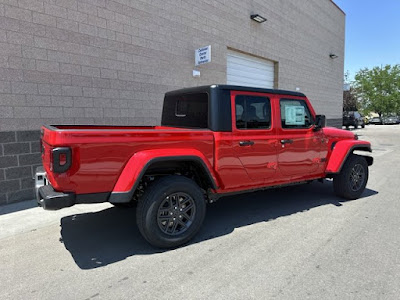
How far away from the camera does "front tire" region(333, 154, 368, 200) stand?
521 centimetres

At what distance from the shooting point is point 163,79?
25.5ft

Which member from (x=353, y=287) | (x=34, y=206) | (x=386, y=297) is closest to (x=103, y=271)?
(x=353, y=287)

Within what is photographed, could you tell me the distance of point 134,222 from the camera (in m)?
4.31

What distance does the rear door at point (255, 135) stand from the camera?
3936mm

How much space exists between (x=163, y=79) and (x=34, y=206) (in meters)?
4.35

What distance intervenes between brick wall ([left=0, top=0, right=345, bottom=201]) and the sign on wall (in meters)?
0.20

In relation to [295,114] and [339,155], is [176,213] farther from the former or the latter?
[339,155]

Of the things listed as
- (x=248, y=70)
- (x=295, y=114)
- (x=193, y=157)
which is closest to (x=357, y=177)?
(x=295, y=114)

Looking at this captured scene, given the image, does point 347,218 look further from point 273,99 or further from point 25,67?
point 25,67

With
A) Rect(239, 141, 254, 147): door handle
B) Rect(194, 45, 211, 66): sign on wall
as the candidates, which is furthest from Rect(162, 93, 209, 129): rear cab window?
Rect(194, 45, 211, 66): sign on wall

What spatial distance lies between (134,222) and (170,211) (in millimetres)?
1113

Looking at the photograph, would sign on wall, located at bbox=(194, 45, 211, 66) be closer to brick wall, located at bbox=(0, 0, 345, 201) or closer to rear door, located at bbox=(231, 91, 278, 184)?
brick wall, located at bbox=(0, 0, 345, 201)

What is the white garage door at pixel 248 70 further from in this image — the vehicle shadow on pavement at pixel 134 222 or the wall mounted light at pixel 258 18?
the vehicle shadow on pavement at pixel 134 222

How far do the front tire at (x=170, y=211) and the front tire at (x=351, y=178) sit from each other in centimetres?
298
